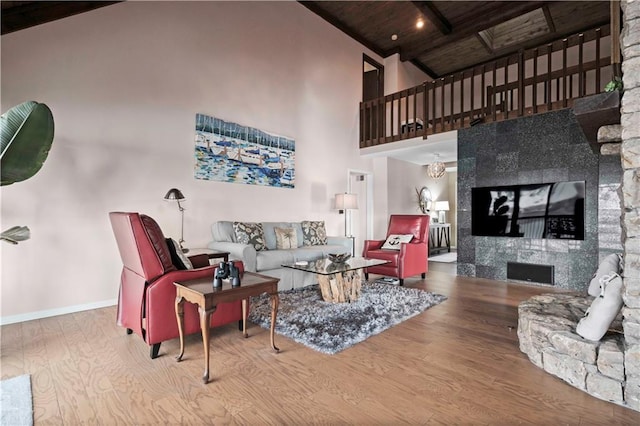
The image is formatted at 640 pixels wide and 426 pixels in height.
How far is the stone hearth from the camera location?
1785mm

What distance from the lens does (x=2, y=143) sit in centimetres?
195

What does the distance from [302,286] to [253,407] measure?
2750 millimetres

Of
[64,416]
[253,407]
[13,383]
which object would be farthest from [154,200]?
[253,407]

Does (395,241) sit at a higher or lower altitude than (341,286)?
higher

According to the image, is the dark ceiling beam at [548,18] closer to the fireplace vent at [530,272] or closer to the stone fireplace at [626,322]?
the fireplace vent at [530,272]

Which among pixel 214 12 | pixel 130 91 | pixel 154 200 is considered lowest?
pixel 154 200

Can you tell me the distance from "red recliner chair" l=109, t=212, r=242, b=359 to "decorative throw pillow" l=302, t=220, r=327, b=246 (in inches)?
111

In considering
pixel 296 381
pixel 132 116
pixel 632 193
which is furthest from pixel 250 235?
pixel 632 193

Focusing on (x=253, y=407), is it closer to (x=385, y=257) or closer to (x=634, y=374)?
(x=634, y=374)

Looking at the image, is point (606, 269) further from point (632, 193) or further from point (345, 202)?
point (345, 202)

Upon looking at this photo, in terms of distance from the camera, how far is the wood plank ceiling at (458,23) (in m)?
6.05

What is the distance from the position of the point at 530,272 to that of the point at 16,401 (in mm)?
5751

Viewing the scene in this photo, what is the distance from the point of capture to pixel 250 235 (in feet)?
14.6

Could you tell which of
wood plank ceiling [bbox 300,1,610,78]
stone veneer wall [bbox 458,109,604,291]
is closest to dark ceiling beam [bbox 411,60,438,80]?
wood plank ceiling [bbox 300,1,610,78]
